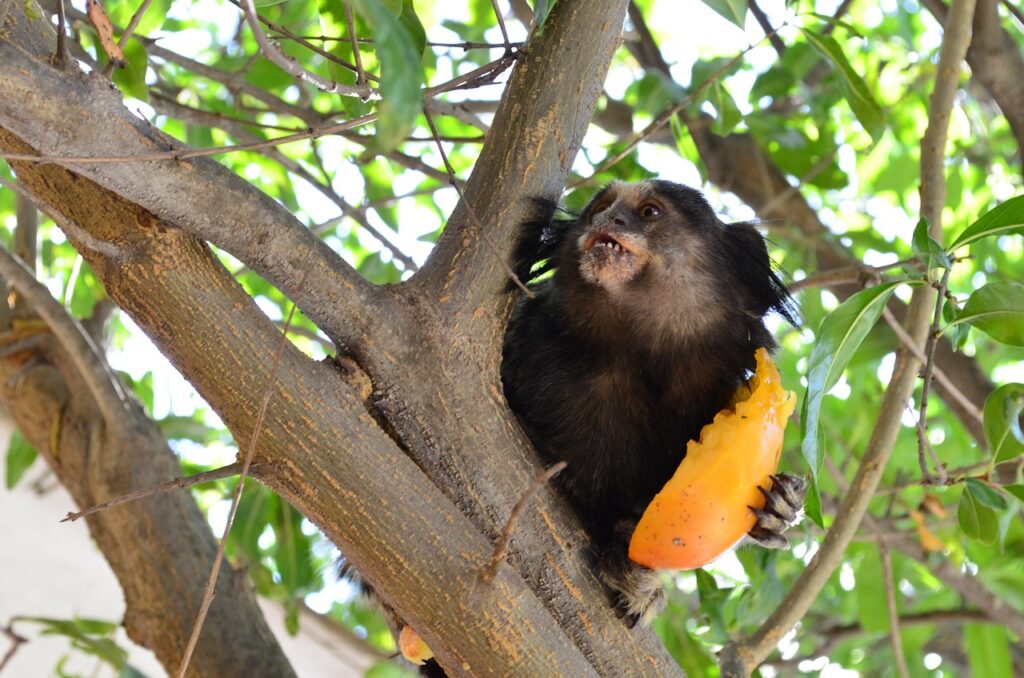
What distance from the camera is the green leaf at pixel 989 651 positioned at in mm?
3430

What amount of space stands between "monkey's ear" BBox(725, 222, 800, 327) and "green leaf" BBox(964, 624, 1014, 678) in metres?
1.33

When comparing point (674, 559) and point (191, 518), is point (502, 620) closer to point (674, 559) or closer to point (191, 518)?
point (674, 559)

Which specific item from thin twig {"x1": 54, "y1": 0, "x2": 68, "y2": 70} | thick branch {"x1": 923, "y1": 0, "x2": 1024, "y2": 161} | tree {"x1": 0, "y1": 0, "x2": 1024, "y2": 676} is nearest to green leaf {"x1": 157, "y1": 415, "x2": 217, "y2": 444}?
tree {"x1": 0, "y1": 0, "x2": 1024, "y2": 676}

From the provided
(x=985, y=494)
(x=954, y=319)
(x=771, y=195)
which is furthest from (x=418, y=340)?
(x=771, y=195)

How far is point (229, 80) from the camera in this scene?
2.98m

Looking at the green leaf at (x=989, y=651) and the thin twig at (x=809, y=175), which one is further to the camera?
the thin twig at (x=809, y=175)

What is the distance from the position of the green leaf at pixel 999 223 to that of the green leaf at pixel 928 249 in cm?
9

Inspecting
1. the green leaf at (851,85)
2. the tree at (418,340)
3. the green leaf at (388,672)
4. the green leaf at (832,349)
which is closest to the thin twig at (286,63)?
the tree at (418,340)

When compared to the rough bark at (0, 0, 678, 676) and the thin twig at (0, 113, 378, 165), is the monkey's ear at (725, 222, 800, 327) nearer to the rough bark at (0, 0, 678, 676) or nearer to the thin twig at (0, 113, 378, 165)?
the rough bark at (0, 0, 678, 676)

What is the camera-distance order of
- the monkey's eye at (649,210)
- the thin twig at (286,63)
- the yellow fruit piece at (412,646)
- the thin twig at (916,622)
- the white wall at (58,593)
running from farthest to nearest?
the white wall at (58,593), the thin twig at (916,622), the monkey's eye at (649,210), the yellow fruit piece at (412,646), the thin twig at (286,63)

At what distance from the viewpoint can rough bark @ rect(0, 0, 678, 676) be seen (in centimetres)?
172

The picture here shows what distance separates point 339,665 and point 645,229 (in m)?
3.26

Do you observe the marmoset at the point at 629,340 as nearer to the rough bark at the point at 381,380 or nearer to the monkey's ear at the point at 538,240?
the monkey's ear at the point at 538,240

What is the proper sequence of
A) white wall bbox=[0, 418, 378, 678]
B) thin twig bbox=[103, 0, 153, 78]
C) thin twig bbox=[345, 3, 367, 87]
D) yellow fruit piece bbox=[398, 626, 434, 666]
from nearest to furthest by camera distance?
thin twig bbox=[103, 0, 153, 78] < thin twig bbox=[345, 3, 367, 87] < yellow fruit piece bbox=[398, 626, 434, 666] < white wall bbox=[0, 418, 378, 678]
